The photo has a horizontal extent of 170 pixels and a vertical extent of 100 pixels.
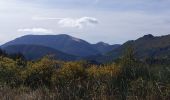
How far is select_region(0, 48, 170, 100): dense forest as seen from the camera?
9.20 meters

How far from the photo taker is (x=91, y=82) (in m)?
10.2

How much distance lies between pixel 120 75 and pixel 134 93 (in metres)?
4.29

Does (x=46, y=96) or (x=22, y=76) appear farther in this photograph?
(x=22, y=76)

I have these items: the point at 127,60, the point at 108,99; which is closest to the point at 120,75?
the point at 127,60

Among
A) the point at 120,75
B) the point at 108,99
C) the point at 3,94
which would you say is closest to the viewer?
the point at 108,99

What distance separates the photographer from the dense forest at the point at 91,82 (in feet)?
30.2

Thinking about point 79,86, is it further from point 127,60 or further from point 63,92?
point 127,60

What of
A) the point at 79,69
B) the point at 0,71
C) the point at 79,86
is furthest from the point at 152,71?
the point at 0,71

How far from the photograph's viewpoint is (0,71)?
58.9 ft

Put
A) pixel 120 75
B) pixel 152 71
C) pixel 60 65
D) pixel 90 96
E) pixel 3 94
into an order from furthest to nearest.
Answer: pixel 60 65 < pixel 152 71 < pixel 120 75 < pixel 3 94 < pixel 90 96

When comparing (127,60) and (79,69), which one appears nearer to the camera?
(127,60)

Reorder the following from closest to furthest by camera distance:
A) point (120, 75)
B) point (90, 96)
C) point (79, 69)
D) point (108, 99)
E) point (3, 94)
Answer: point (108, 99) < point (90, 96) < point (3, 94) < point (120, 75) < point (79, 69)

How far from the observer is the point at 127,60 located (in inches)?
576

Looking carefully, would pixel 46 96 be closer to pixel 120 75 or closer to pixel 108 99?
pixel 108 99
